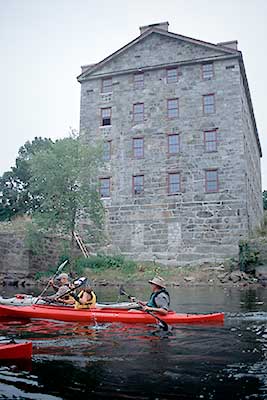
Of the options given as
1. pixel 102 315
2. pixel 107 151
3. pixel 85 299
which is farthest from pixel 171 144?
pixel 102 315

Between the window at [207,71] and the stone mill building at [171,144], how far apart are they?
5 cm

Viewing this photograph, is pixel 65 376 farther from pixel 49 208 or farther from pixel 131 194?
pixel 131 194

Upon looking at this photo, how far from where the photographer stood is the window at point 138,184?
28.6m

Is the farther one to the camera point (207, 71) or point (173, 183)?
point (207, 71)

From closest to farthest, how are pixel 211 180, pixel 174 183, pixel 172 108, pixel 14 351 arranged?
pixel 14 351
pixel 211 180
pixel 174 183
pixel 172 108

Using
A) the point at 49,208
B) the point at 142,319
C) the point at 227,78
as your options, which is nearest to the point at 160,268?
the point at 49,208

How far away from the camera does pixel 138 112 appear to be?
97.9 feet

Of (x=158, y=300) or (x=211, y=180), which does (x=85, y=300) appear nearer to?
(x=158, y=300)

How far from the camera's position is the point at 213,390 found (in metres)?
5.12

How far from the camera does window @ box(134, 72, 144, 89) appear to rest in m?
30.0

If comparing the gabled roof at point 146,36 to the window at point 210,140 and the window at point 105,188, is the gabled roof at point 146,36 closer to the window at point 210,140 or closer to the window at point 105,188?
the window at point 210,140

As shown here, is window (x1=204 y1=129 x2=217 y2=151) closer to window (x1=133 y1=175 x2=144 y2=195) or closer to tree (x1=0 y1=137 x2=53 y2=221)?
window (x1=133 y1=175 x2=144 y2=195)

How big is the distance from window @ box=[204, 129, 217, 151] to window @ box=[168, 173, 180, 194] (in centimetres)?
263

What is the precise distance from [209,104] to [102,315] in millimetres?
20890
